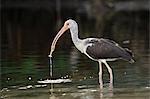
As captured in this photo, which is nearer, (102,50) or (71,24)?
(102,50)

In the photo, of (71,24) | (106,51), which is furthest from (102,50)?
(71,24)

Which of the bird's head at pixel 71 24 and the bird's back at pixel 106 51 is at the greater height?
the bird's head at pixel 71 24

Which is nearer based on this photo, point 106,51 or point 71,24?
point 106,51

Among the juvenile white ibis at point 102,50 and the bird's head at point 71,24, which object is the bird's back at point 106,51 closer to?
the juvenile white ibis at point 102,50

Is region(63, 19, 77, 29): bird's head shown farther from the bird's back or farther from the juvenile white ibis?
the bird's back

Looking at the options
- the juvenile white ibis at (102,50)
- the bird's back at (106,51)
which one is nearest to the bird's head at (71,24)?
the juvenile white ibis at (102,50)

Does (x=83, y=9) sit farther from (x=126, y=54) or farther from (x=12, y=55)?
(x=126, y=54)

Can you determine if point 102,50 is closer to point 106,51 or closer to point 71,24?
point 106,51

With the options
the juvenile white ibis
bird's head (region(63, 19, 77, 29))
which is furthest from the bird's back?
bird's head (region(63, 19, 77, 29))

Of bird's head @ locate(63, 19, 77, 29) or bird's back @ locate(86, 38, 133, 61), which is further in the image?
bird's head @ locate(63, 19, 77, 29)

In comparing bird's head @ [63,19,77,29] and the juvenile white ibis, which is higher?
bird's head @ [63,19,77,29]

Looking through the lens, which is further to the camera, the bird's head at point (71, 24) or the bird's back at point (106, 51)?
the bird's head at point (71, 24)

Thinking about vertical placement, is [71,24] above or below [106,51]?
above

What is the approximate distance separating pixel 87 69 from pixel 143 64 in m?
1.91
